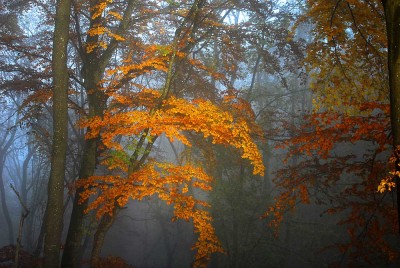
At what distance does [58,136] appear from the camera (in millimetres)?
6926

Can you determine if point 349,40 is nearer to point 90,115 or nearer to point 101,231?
point 90,115

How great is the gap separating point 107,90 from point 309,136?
18.2 ft

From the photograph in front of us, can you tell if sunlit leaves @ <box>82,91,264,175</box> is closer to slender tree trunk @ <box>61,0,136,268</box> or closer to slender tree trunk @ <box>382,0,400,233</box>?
slender tree trunk @ <box>61,0,136,268</box>

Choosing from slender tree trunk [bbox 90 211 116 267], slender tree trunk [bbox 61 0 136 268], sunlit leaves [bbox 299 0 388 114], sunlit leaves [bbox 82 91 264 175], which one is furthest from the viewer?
slender tree trunk [bbox 61 0 136 268]

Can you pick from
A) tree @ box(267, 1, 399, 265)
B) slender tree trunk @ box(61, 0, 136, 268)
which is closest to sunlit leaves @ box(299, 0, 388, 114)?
tree @ box(267, 1, 399, 265)

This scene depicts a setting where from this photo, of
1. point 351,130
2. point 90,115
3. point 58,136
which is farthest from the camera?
point 90,115

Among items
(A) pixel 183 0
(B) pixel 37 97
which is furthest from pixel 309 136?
(A) pixel 183 0

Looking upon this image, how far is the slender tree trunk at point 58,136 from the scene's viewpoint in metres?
6.67

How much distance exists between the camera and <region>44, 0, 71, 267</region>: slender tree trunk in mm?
6672

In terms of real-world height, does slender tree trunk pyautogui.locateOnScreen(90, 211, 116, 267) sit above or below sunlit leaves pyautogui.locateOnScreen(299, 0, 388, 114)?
below

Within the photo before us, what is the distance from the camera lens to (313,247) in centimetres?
1752

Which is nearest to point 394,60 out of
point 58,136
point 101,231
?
point 58,136

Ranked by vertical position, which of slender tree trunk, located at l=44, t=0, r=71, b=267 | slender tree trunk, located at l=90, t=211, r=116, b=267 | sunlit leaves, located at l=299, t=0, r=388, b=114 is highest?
sunlit leaves, located at l=299, t=0, r=388, b=114

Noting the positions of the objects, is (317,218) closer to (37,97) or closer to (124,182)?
(124,182)
